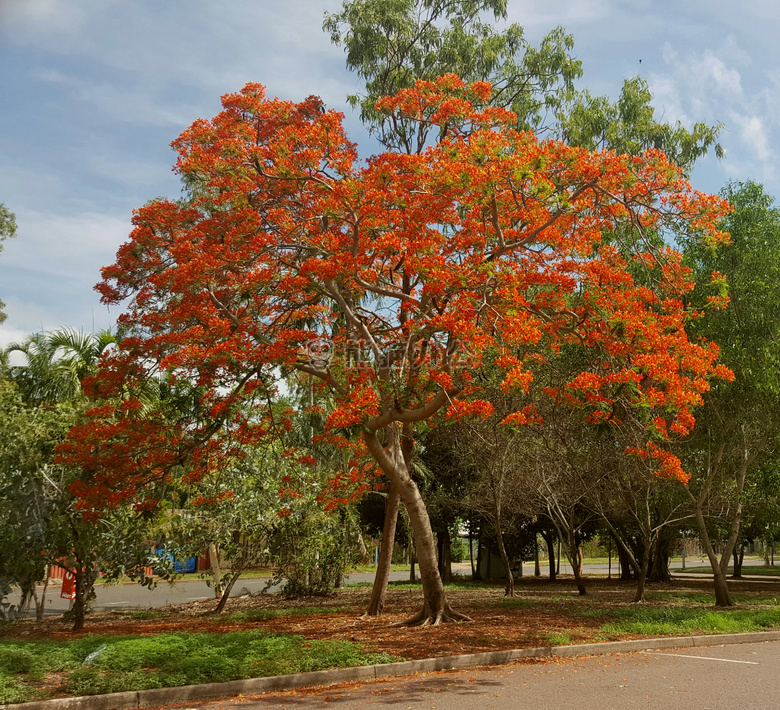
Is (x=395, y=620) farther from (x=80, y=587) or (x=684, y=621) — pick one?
(x=80, y=587)

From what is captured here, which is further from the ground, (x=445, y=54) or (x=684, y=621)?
(x=445, y=54)

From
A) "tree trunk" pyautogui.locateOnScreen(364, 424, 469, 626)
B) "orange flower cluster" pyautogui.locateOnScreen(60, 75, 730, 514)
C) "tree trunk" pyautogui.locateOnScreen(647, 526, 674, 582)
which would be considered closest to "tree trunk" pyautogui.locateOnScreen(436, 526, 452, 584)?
"tree trunk" pyautogui.locateOnScreen(647, 526, 674, 582)

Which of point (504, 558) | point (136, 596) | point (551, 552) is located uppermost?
point (504, 558)

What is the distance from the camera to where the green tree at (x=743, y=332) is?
14.6m

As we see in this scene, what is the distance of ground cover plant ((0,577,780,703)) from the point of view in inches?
307

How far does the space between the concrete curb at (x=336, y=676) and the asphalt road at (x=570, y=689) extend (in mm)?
222

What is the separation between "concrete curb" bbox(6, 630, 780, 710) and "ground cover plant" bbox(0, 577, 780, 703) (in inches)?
7.6

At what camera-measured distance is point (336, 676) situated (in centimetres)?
810

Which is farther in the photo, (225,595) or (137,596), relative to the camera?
(137,596)

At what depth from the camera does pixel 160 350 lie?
482 inches

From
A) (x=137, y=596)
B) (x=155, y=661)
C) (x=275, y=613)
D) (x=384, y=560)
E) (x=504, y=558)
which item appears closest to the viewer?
(x=155, y=661)

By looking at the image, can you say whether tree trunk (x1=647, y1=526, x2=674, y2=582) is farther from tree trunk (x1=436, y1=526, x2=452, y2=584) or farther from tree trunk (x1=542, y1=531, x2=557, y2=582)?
tree trunk (x1=436, y1=526, x2=452, y2=584)

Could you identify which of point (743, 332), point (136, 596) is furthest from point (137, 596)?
point (743, 332)

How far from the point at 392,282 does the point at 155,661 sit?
808 centimetres
